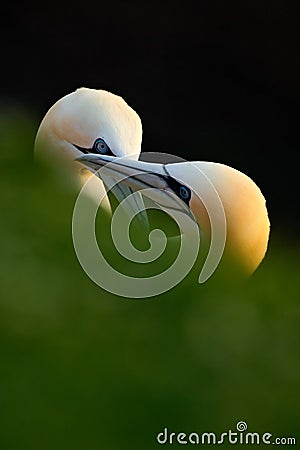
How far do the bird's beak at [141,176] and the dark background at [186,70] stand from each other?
0.07m

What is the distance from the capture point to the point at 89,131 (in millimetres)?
2223

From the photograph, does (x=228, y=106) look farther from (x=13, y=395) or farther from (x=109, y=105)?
(x=13, y=395)

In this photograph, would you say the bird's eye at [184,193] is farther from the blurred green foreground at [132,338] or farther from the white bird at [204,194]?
the blurred green foreground at [132,338]

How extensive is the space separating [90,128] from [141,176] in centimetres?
19

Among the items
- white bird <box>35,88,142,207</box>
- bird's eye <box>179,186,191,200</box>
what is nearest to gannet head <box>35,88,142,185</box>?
white bird <box>35,88,142,207</box>

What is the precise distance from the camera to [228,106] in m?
2.30

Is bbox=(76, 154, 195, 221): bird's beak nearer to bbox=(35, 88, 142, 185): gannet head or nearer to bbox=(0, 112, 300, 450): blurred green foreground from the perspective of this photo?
bbox=(35, 88, 142, 185): gannet head

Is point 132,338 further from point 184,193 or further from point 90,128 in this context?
point 90,128

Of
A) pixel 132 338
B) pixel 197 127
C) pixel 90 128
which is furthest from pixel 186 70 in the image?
pixel 132 338

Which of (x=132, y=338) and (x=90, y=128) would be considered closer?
(x=132, y=338)

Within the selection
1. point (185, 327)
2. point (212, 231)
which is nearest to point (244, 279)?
point (212, 231)

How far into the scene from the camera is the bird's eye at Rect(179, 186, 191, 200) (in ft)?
7.30

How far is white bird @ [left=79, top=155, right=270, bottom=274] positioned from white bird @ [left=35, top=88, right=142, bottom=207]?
28 millimetres

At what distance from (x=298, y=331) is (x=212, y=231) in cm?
37
